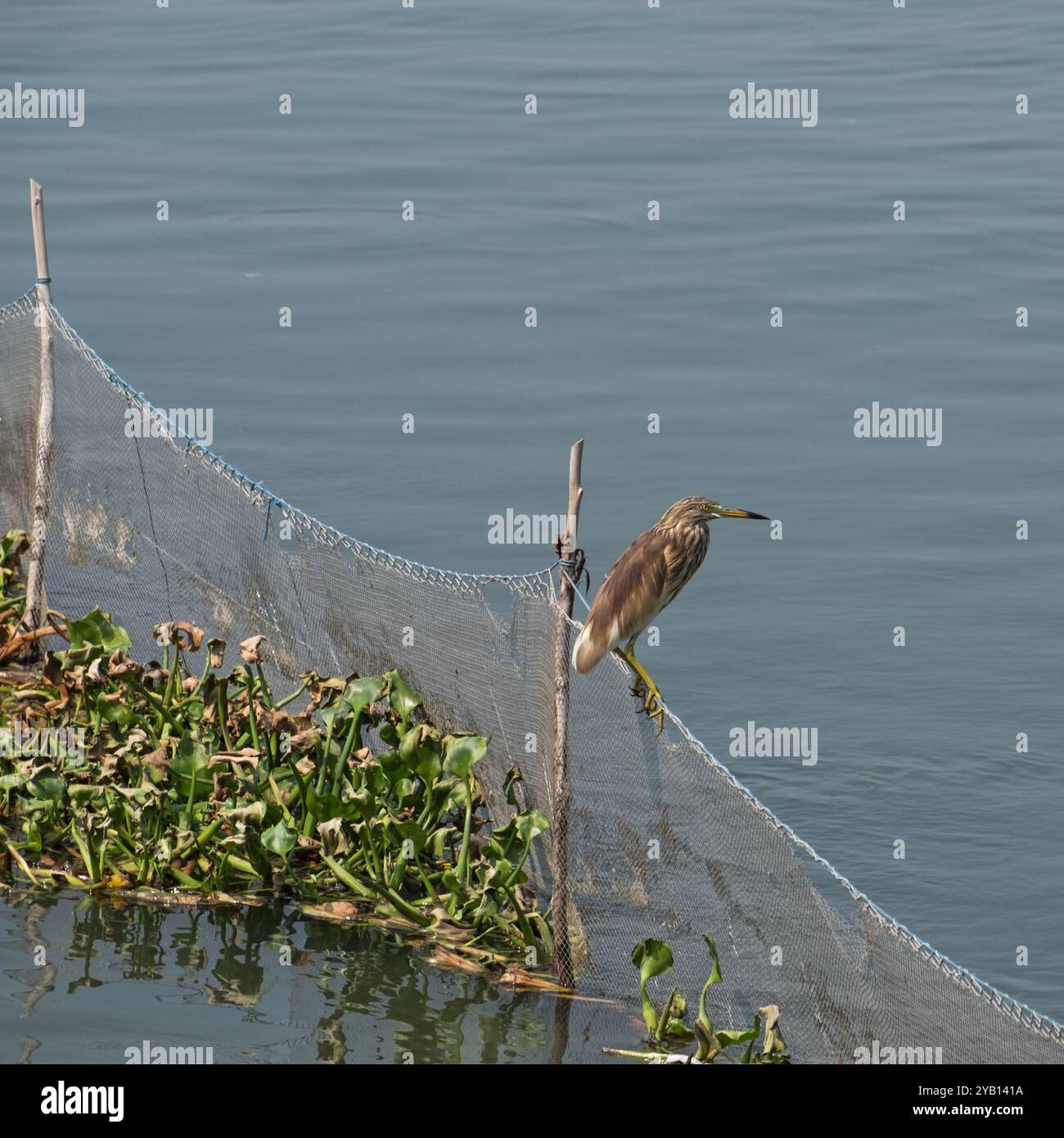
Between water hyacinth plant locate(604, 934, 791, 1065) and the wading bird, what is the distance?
879mm

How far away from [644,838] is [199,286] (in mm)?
12571

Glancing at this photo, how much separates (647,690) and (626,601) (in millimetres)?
354

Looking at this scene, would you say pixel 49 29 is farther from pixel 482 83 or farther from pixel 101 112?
pixel 482 83

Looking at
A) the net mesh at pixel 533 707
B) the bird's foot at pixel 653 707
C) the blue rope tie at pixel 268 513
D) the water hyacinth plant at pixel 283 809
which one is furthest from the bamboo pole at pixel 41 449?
the bird's foot at pixel 653 707

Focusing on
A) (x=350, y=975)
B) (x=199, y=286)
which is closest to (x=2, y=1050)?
(x=350, y=975)

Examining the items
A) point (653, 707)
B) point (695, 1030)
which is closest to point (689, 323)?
point (653, 707)

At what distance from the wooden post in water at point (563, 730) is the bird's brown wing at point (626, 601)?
85 millimetres

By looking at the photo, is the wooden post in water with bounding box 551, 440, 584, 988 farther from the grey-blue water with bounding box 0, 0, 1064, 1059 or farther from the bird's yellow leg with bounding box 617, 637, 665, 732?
the grey-blue water with bounding box 0, 0, 1064, 1059

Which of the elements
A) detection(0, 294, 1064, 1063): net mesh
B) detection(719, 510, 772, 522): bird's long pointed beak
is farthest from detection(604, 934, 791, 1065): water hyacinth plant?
detection(719, 510, 772, 522): bird's long pointed beak

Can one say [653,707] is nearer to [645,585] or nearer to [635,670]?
[635,670]

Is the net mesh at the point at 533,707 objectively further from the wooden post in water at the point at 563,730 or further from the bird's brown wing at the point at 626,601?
the bird's brown wing at the point at 626,601

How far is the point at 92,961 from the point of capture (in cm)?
744

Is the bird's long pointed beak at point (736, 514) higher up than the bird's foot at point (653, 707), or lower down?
higher up

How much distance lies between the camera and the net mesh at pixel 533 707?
5977 mm
